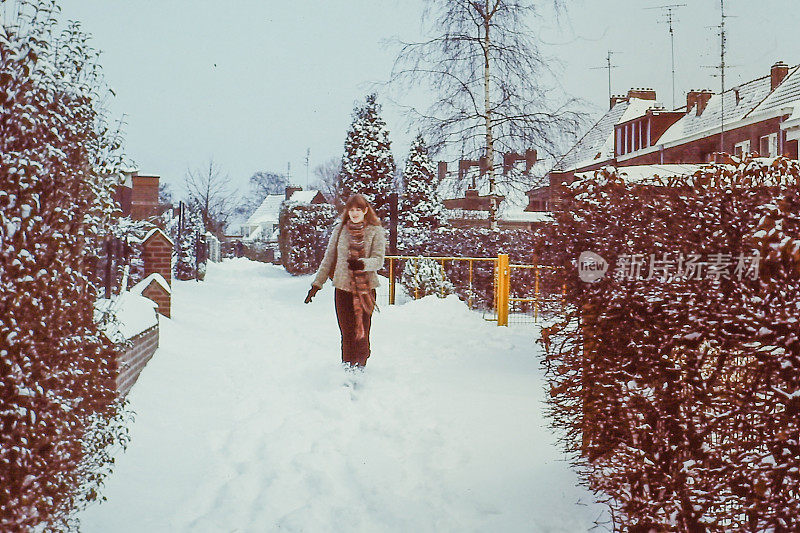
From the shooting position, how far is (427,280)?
13133 mm

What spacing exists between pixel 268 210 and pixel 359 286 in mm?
67978

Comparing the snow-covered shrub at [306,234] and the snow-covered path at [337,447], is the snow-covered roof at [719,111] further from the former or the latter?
the snow-covered path at [337,447]

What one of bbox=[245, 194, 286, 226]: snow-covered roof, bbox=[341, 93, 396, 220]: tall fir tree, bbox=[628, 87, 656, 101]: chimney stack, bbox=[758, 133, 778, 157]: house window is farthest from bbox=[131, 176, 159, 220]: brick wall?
bbox=[245, 194, 286, 226]: snow-covered roof

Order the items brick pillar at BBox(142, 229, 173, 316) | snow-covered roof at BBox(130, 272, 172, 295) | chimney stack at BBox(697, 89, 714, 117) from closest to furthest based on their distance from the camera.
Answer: snow-covered roof at BBox(130, 272, 172, 295), brick pillar at BBox(142, 229, 173, 316), chimney stack at BBox(697, 89, 714, 117)

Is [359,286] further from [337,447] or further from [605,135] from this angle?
[605,135]

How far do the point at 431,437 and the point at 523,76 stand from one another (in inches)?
496

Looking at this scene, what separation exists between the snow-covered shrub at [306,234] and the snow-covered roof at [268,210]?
144 feet

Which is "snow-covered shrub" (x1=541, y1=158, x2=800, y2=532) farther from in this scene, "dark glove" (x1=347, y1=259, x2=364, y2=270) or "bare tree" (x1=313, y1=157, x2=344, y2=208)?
"bare tree" (x1=313, y1=157, x2=344, y2=208)

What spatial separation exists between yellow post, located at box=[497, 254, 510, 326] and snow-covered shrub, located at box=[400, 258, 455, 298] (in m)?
1.66

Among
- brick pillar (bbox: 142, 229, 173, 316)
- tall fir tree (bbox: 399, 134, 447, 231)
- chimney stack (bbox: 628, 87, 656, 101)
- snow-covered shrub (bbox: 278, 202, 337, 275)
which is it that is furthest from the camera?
chimney stack (bbox: 628, 87, 656, 101)

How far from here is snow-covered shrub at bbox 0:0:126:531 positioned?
211 cm

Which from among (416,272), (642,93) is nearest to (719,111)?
(642,93)

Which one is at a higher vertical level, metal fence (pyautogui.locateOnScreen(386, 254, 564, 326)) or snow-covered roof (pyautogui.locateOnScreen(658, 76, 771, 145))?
snow-covered roof (pyautogui.locateOnScreen(658, 76, 771, 145))

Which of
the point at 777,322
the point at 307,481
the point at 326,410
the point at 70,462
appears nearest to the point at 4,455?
the point at 70,462
